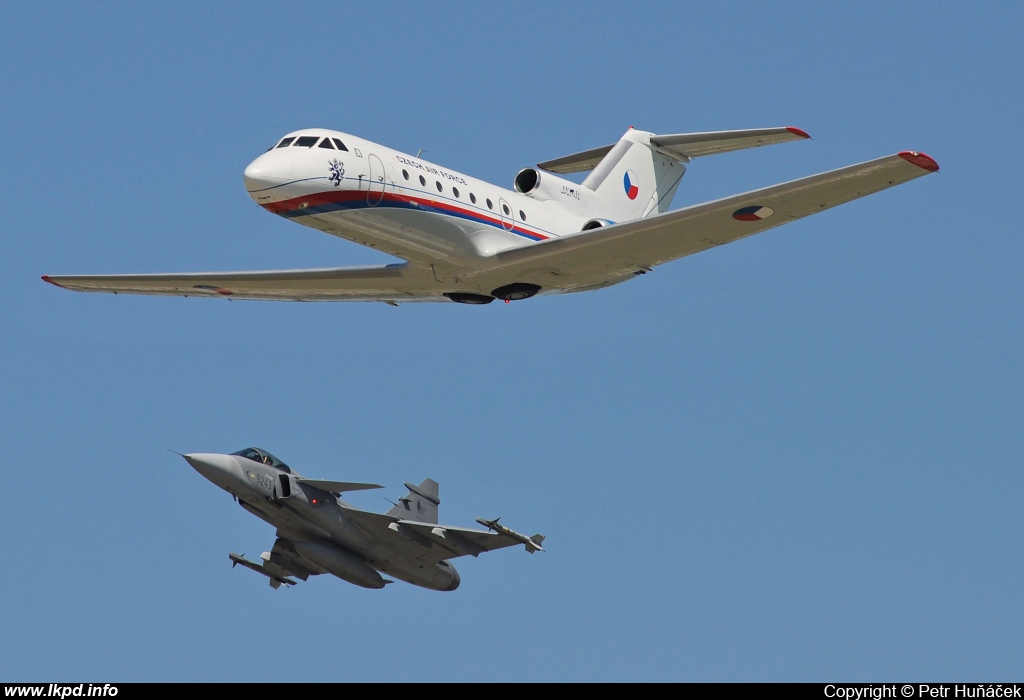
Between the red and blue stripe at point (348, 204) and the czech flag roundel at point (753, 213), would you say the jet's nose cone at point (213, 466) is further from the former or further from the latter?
the czech flag roundel at point (753, 213)

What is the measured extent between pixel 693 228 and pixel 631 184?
6333mm

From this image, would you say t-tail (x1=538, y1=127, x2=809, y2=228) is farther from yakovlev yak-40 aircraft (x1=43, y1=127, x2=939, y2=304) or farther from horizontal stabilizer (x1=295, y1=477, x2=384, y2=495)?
horizontal stabilizer (x1=295, y1=477, x2=384, y2=495)

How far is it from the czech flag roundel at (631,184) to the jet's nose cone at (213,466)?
13023 millimetres

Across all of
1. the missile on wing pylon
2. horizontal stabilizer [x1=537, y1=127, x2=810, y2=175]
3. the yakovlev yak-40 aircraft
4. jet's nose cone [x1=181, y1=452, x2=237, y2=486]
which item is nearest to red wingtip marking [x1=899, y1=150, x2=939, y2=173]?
the yakovlev yak-40 aircraft

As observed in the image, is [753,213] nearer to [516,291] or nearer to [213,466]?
[516,291]

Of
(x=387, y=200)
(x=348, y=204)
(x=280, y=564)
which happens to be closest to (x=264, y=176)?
(x=348, y=204)

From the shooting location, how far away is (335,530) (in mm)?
37031

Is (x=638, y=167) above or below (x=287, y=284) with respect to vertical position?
above

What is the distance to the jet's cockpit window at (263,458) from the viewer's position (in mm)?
37406

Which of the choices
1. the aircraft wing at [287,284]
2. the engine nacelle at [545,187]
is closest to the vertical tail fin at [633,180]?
the engine nacelle at [545,187]

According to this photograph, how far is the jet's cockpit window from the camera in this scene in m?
37.4

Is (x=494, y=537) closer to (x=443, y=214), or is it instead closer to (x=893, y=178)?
(x=443, y=214)

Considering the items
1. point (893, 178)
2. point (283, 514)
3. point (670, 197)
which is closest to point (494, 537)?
point (283, 514)

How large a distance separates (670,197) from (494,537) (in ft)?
32.9
